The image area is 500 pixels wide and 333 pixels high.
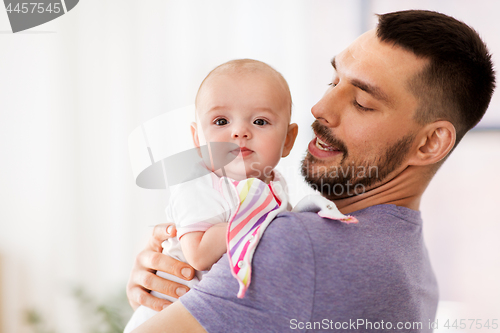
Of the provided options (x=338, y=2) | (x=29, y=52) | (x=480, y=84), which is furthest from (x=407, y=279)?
(x=29, y=52)

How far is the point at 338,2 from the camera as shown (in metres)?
2.73

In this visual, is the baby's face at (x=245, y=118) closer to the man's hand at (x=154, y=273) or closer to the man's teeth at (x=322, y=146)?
the man's teeth at (x=322, y=146)

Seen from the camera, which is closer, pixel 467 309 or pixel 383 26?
pixel 383 26

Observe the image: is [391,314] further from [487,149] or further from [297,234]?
[487,149]

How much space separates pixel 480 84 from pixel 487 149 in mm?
1376

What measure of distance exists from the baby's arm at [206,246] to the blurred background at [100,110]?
1.57 meters

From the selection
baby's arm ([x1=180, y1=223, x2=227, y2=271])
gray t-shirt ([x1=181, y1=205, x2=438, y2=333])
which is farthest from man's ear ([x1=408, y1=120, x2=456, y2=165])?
baby's arm ([x1=180, y1=223, x2=227, y2=271])

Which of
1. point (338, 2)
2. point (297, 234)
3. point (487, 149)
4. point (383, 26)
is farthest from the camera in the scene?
point (338, 2)

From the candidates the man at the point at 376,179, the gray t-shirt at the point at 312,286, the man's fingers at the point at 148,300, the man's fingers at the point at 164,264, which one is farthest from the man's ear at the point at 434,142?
the man's fingers at the point at 148,300

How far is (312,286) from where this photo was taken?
0.91 metres

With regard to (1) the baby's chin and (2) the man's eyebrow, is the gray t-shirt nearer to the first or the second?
(1) the baby's chin

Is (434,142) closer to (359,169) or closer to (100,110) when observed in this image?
(359,169)

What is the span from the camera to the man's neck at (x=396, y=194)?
4.22ft

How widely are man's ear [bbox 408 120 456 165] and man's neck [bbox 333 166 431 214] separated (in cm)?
4
